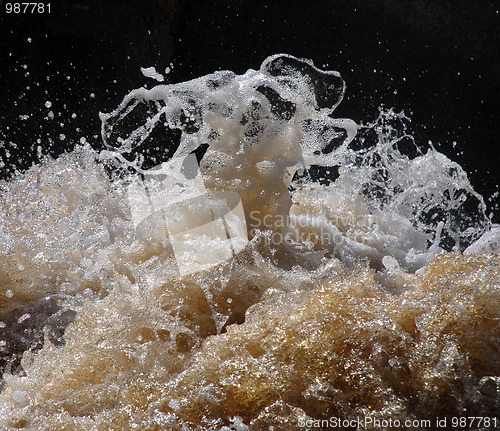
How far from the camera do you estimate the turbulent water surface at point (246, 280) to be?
986 mm

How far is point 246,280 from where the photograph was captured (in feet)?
4.51

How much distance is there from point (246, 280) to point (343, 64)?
2008 mm

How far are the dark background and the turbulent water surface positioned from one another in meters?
0.55

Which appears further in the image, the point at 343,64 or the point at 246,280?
the point at 343,64

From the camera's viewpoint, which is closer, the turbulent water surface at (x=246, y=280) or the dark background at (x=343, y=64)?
the turbulent water surface at (x=246, y=280)

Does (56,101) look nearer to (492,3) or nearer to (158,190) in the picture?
(158,190)

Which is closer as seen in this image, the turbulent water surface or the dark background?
the turbulent water surface

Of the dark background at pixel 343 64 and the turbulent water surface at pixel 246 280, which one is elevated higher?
the dark background at pixel 343 64

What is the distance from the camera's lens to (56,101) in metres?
2.94

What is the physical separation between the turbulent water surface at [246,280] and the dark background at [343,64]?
554mm

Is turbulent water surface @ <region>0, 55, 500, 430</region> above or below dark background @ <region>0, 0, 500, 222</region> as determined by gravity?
below

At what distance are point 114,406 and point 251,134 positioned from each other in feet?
3.02

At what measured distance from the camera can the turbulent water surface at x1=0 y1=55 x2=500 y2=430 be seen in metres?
0.99

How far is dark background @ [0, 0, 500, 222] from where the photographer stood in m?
2.93
